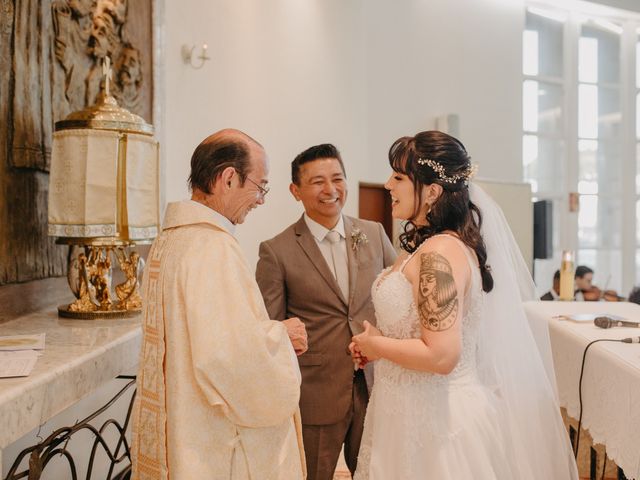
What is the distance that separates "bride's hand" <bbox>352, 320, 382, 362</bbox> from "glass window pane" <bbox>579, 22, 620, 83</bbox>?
28.8ft

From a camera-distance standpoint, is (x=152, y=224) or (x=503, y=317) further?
(x=152, y=224)

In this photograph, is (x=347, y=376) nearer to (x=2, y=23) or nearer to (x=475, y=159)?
(x=2, y=23)

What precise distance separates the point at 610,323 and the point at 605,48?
26.8 ft

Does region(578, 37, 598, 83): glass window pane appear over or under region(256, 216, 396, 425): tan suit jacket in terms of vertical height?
over

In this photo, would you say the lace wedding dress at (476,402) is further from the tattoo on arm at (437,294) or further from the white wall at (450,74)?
the white wall at (450,74)

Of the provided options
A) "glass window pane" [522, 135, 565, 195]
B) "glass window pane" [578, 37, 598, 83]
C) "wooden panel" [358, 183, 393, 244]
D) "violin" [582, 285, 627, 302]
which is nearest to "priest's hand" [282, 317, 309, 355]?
"wooden panel" [358, 183, 393, 244]

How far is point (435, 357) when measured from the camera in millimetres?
2000

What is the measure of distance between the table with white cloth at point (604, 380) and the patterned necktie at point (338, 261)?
3.26 feet

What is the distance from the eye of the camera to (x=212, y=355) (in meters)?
1.76

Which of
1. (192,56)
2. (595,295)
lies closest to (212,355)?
(192,56)

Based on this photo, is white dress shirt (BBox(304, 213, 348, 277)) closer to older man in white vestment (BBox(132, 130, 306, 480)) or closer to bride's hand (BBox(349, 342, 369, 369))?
bride's hand (BBox(349, 342, 369, 369))

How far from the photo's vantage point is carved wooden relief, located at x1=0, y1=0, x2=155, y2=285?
8.29ft

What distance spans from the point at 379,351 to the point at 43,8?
1.99 m

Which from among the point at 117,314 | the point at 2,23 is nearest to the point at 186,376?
the point at 117,314
